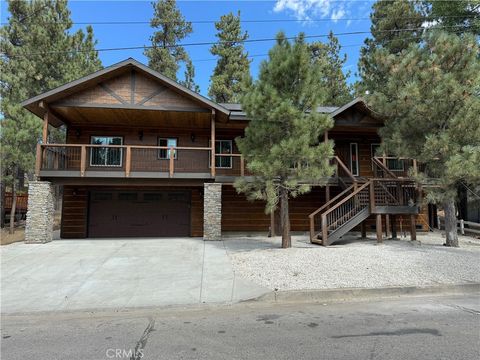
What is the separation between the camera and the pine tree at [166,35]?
29.7 meters

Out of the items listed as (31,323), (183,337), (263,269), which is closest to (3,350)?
(31,323)

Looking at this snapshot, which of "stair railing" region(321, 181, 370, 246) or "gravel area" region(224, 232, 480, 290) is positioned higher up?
"stair railing" region(321, 181, 370, 246)

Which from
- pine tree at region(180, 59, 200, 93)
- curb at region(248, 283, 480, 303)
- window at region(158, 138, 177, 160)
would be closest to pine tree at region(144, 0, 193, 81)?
pine tree at region(180, 59, 200, 93)

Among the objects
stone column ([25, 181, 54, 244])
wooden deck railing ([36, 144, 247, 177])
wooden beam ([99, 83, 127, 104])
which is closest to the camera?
stone column ([25, 181, 54, 244])

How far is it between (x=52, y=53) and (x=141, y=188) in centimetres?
1069

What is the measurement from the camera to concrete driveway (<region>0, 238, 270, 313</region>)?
6.11 m

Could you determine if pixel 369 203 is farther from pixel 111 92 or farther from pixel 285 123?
pixel 111 92

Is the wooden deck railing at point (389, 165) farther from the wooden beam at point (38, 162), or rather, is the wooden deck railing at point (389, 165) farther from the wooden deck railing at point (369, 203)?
the wooden beam at point (38, 162)

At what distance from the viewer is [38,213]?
11828mm

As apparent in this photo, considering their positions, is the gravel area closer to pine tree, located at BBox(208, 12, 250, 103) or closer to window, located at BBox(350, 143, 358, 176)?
window, located at BBox(350, 143, 358, 176)

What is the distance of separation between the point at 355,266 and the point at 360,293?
172 centimetres

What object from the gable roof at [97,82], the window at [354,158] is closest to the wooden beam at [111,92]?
the gable roof at [97,82]

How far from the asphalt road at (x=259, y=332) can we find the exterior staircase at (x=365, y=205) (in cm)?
513

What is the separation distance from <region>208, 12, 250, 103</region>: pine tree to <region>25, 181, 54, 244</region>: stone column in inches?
672
